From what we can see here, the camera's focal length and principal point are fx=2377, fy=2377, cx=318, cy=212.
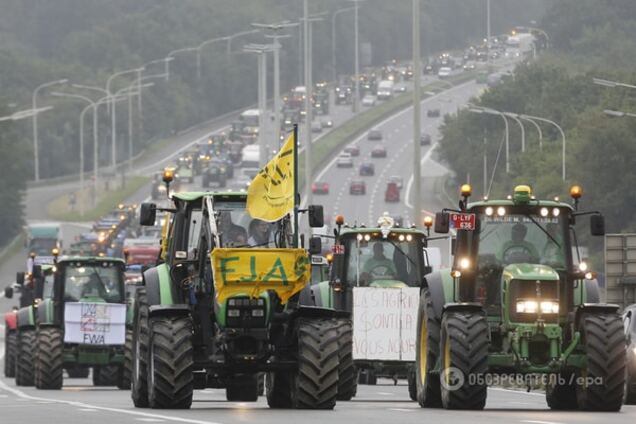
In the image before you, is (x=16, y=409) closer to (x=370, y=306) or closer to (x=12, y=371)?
(x=370, y=306)

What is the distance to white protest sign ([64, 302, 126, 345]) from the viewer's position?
41.5 m

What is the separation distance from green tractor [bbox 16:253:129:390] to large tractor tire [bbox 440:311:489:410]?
51.0 feet

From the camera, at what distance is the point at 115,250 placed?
12812cm

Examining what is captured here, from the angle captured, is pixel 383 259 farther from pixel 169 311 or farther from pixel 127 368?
pixel 169 311

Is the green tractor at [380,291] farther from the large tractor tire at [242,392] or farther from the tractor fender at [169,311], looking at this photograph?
the tractor fender at [169,311]

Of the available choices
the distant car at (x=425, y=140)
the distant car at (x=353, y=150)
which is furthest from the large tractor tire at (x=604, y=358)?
the distant car at (x=425, y=140)

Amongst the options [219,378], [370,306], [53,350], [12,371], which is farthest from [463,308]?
[12,371]

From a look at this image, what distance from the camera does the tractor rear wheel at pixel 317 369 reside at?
1005 inches

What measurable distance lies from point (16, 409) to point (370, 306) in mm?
9048

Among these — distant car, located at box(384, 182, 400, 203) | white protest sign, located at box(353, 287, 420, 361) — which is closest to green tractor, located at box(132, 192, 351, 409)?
white protest sign, located at box(353, 287, 420, 361)

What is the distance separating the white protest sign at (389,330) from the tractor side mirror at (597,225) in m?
8.00

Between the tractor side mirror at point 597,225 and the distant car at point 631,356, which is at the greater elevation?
the tractor side mirror at point 597,225

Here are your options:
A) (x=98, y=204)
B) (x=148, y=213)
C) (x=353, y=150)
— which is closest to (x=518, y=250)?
(x=148, y=213)

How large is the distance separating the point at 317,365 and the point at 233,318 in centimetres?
103
